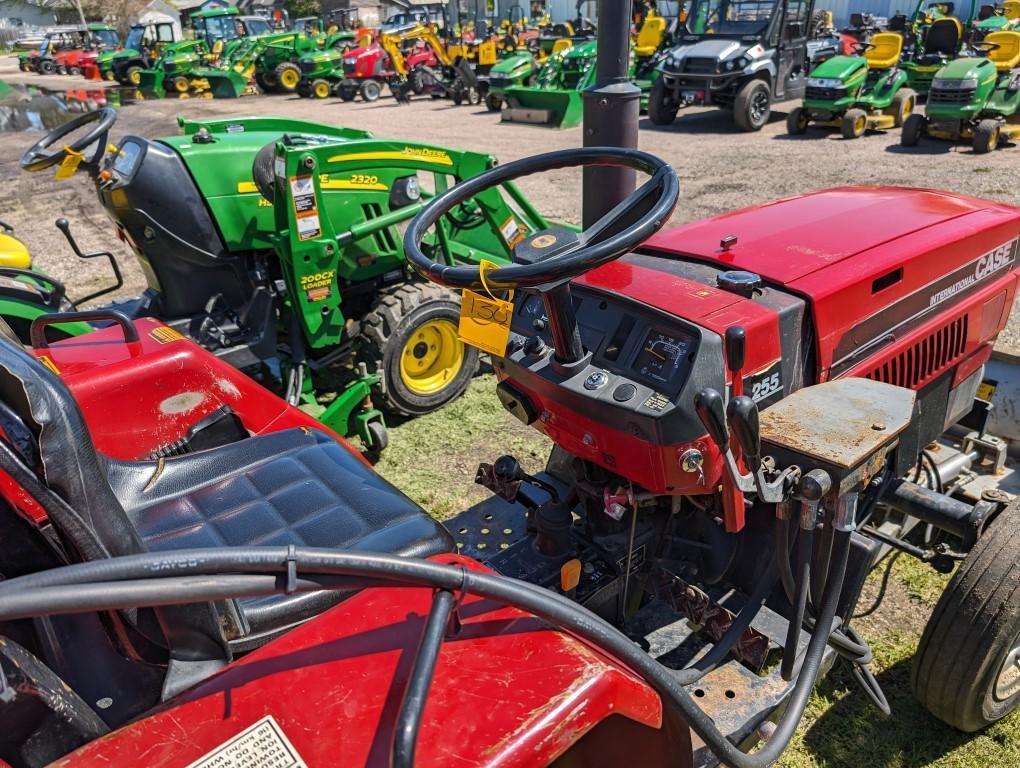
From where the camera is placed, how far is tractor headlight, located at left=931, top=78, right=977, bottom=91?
27.6 feet

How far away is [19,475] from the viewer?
1.02 m

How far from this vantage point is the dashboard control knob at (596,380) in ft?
5.67

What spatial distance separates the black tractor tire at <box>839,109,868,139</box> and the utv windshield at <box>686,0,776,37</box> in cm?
181

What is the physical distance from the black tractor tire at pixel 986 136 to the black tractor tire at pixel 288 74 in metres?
14.2

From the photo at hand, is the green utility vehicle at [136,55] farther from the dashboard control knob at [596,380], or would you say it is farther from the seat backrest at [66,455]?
the seat backrest at [66,455]

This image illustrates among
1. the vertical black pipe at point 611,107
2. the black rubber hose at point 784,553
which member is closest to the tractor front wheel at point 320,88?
the vertical black pipe at point 611,107

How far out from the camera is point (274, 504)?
190 centimetres

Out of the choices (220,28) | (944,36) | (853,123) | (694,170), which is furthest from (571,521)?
(220,28)

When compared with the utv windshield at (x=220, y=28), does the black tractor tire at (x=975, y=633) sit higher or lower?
lower

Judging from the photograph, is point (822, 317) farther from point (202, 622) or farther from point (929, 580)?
point (202, 622)

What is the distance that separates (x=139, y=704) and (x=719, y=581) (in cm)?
147

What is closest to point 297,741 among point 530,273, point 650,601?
point 530,273

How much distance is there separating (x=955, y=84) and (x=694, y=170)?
295 cm

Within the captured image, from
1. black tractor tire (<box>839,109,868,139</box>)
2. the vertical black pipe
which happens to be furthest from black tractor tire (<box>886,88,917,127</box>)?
the vertical black pipe
